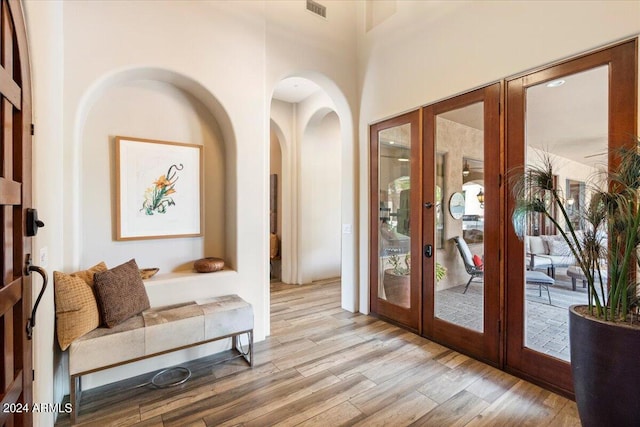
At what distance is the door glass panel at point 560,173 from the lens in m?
2.13

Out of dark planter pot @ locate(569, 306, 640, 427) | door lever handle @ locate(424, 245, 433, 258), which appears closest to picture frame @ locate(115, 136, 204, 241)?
door lever handle @ locate(424, 245, 433, 258)

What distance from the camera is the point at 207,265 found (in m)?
2.94

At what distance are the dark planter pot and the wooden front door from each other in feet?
9.13

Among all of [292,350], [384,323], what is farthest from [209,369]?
[384,323]

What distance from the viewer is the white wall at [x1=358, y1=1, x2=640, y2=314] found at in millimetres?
2129

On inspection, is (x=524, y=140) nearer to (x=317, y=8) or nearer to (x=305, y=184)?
(x=317, y=8)

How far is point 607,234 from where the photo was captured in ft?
5.96

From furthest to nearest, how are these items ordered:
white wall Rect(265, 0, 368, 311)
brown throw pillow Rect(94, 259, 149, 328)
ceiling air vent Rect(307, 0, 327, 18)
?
ceiling air vent Rect(307, 0, 327, 18) → white wall Rect(265, 0, 368, 311) → brown throw pillow Rect(94, 259, 149, 328)

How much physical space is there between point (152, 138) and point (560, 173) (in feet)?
11.5

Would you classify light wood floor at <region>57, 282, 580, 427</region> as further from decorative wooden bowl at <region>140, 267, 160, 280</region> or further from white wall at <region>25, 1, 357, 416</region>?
decorative wooden bowl at <region>140, 267, 160, 280</region>

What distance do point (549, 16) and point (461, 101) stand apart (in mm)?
838

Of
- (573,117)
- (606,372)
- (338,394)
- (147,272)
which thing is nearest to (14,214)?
(147,272)

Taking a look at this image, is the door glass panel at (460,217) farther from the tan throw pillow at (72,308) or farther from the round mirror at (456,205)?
the tan throw pillow at (72,308)

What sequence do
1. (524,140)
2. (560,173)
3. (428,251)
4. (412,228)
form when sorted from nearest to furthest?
(560,173) < (524,140) < (428,251) < (412,228)
